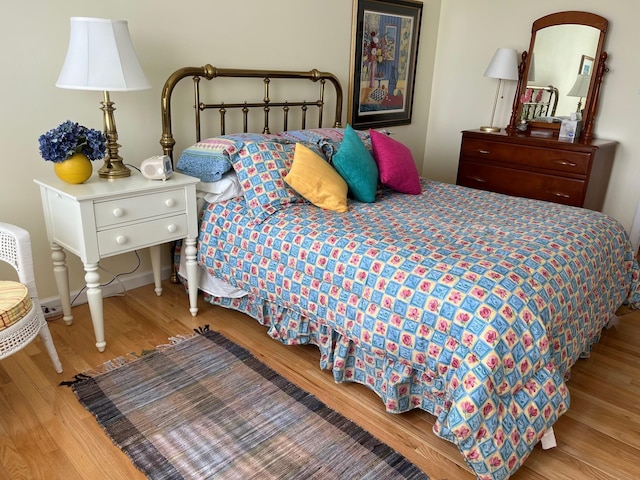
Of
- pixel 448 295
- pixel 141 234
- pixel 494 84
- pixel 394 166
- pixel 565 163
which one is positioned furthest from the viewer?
pixel 494 84

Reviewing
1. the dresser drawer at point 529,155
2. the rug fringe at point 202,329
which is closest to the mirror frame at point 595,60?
the dresser drawer at point 529,155

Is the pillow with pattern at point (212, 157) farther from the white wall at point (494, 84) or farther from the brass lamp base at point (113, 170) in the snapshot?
the white wall at point (494, 84)

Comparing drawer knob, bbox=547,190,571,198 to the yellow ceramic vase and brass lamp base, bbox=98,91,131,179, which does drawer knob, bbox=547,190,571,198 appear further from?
the yellow ceramic vase

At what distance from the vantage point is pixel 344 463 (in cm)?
165

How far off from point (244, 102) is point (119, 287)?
4.47 ft

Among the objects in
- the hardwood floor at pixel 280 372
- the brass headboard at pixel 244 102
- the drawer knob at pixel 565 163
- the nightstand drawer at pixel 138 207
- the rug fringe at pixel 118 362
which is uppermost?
the brass headboard at pixel 244 102

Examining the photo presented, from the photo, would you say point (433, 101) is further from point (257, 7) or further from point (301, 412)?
point (301, 412)

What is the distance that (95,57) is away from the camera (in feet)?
6.65

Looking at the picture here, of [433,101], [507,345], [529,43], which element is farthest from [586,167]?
[507,345]

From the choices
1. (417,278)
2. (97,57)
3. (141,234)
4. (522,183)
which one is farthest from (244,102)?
(522,183)

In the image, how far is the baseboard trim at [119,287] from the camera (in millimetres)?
2525

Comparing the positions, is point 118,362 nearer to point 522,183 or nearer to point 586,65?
point 522,183

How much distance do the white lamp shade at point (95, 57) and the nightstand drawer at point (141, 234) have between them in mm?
610

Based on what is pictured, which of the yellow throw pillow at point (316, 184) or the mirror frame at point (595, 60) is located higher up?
the mirror frame at point (595, 60)
